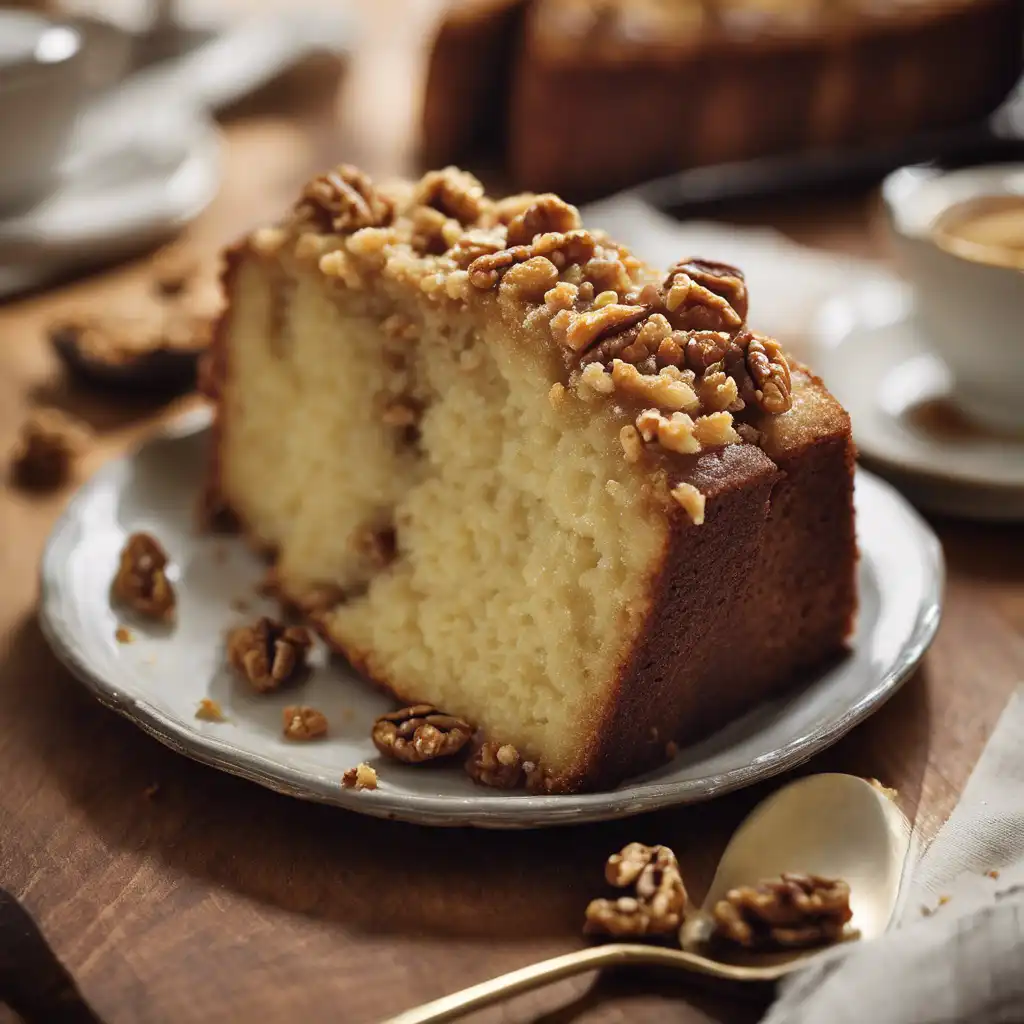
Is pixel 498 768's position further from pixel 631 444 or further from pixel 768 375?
pixel 768 375

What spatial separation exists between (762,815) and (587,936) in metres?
0.24

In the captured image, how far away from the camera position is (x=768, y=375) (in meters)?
1.55

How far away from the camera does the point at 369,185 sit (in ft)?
6.23

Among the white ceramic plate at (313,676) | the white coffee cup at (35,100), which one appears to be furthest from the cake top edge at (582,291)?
the white coffee cup at (35,100)

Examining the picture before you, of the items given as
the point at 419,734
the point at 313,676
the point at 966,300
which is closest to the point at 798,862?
the point at 419,734

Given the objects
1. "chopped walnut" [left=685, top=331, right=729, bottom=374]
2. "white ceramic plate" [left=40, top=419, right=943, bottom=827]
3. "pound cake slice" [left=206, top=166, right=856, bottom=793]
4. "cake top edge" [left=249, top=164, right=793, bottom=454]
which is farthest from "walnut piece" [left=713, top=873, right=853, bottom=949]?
"chopped walnut" [left=685, top=331, right=729, bottom=374]

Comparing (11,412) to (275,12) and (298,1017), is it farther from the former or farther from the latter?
(275,12)

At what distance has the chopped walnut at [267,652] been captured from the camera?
1.73 metres

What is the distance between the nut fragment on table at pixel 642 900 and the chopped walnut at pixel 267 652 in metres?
0.53

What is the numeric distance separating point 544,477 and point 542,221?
1.15 feet

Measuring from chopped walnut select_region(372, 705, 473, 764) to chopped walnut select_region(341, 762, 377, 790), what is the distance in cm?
8

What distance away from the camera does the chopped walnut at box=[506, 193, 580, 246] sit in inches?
67.4

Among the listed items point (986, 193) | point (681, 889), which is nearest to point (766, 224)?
point (986, 193)

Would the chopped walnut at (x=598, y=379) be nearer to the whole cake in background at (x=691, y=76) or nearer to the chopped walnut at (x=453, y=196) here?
the chopped walnut at (x=453, y=196)
